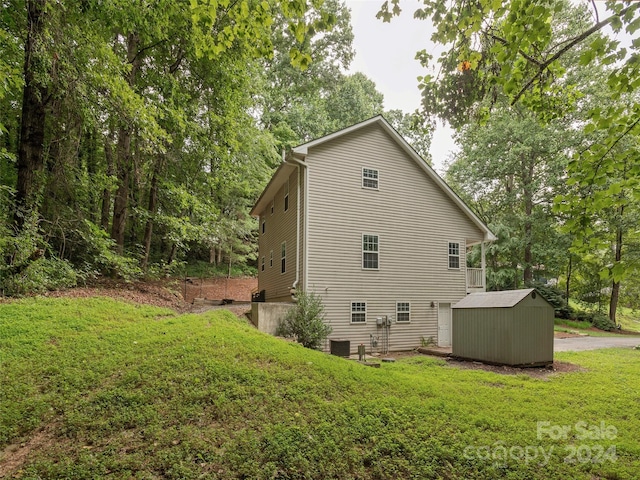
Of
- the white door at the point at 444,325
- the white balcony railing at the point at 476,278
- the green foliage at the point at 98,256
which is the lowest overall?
the white door at the point at 444,325

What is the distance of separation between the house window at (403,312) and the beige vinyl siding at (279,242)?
14.0 feet

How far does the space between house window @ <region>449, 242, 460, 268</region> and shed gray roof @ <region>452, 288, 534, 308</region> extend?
11.6ft

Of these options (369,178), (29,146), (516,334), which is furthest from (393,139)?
(29,146)

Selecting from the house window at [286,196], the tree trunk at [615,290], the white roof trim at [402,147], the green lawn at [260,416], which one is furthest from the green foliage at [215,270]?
the tree trunk at [615,290]

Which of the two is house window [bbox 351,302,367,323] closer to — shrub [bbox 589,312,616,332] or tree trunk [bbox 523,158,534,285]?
tree trunk [bbox 523,158,534,285]

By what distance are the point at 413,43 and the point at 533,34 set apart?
165 cm

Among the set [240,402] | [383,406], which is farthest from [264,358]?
[383,406]

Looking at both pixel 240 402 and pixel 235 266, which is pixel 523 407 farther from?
pixel 235 266

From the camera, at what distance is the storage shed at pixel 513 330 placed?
31.6 ft

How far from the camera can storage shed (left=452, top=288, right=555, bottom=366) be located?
31.6ft

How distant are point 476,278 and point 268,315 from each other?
1032 centimetres

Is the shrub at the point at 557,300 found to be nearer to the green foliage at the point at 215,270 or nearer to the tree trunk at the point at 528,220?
the tree trunk at the point at 528,220

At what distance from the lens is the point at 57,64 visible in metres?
8.07

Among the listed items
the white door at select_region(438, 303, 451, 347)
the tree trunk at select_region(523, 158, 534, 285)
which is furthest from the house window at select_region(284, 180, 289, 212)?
the tree trunk at select_region(523, 158, 534, 285)
